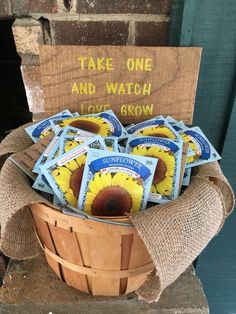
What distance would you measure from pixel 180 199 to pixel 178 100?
36 centimetres

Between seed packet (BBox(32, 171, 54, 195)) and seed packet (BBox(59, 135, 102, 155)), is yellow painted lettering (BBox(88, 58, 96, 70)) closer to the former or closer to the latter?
seed packet (BBox(59, 135, 102, 155))

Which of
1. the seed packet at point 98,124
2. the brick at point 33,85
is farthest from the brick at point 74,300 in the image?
the brick at point 33,85

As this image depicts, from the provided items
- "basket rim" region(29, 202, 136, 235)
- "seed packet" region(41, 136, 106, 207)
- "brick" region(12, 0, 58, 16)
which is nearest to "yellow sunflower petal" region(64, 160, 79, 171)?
"seed packet" region(41, 136, 106, 207)

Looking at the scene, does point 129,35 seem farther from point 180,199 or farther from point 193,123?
point 180,199

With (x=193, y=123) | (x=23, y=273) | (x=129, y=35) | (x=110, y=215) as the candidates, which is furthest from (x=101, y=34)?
(x=23, y=273)

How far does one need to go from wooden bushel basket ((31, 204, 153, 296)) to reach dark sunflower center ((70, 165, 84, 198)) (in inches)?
3.0

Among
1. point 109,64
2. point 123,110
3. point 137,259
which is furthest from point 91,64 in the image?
point 137,259

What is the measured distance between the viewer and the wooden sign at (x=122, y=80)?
2.95 ft

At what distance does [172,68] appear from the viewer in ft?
3.01

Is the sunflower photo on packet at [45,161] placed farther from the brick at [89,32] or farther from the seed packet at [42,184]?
the brick at [89,32]

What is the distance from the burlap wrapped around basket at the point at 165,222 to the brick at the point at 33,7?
388mm

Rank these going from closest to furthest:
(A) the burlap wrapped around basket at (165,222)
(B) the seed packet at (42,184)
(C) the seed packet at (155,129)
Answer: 1. (A) the burlap wrapped around basket at (165,222)
2. (B) the seed packet at (42,184)
3. (C) the seed packet at (155,129)

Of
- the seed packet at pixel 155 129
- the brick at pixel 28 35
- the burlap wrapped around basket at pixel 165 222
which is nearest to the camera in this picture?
the burlap wrapped around basket at pixel 165 222

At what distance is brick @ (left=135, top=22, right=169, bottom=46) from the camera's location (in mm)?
951
